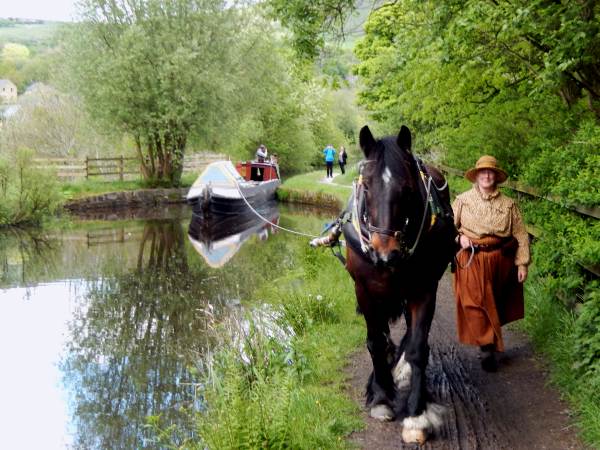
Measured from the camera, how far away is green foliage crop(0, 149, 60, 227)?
920 inches

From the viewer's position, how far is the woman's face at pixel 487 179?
599 cm

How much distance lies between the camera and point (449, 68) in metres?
9.29

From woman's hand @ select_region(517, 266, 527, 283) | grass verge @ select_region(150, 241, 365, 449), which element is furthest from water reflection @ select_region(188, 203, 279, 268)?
woman's hand @ select_region(517, 266, 527, 283)

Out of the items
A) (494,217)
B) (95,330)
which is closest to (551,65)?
(494,217)

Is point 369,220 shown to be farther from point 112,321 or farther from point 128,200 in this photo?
point 128,200

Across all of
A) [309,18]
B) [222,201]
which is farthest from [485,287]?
[222,201]

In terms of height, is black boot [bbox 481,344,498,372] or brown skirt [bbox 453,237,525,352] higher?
brown skirt [bbox 453,237,525,352]

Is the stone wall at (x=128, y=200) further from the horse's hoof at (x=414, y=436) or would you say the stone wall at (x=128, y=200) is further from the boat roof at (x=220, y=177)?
the horse's hoof at (x=414, y=436)

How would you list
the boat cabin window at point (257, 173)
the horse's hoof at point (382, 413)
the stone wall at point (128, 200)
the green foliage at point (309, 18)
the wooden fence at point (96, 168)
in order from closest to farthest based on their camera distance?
the horse's hoof at point (382, 413), the green foliage at point (309, 18), the stone wall at point (128, 200), the wooden fence at point (96, 168), the boat cabin window at point (257, 173)

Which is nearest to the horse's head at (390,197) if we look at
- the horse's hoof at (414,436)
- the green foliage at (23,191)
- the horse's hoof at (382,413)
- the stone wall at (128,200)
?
the horse's hoof at (414,436)

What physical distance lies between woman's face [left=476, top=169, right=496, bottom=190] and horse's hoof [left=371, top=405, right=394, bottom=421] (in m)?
2.20

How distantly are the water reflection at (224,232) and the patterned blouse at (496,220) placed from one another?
33.0ft

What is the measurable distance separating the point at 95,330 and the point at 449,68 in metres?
6.77

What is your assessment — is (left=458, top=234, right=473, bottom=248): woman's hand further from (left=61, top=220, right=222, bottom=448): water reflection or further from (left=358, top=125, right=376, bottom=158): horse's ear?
(left=61, top=220, right=222, bottom=448): water reflection
